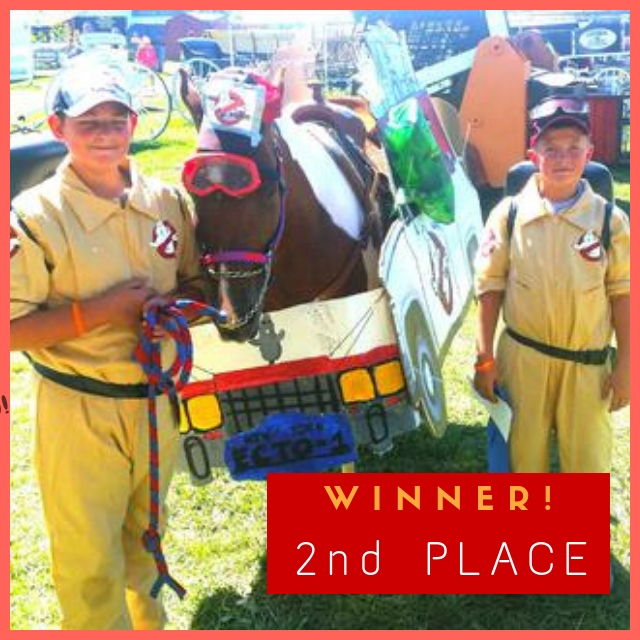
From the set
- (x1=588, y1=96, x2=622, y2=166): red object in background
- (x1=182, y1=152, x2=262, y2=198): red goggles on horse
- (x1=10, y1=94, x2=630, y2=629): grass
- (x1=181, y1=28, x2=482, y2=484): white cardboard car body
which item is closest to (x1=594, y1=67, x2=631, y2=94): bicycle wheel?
(x1=588, y1=96, x2=622, y2=166): red object in background

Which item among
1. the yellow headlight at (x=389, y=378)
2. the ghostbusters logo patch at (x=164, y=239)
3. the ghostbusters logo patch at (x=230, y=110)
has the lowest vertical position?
the yellow headlight at (x=389, y=378)

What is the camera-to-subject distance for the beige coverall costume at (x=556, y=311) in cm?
257

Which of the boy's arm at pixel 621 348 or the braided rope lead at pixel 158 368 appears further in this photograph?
the boy's arm at pixel 621 348

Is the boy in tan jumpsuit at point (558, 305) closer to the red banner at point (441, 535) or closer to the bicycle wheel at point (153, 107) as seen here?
the red banner at point (441, 535)

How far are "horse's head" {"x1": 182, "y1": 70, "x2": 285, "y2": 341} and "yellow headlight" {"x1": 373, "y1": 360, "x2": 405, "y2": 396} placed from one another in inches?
30.7

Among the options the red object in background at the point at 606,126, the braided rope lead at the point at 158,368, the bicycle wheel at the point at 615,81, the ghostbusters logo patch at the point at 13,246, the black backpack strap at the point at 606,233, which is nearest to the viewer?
the ghostbusters logo patch at the point at 13,246

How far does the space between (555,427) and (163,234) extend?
1.49m

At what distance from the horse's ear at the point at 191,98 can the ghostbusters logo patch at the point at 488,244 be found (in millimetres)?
1020

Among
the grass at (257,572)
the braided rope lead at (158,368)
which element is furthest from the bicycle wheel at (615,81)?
the braided rope lead at (158,368)

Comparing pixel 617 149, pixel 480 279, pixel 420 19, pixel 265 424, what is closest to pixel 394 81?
pixel 480 279

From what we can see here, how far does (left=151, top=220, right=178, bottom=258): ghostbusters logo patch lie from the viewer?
219 centimetres

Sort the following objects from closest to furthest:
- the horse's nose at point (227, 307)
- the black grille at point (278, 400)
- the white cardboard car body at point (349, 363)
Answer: the horse's nose at point (227, 307) → the white cardboard car body at point (349, 363) → the black grille at point (278, 400)

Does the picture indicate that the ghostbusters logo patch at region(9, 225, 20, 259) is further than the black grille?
No

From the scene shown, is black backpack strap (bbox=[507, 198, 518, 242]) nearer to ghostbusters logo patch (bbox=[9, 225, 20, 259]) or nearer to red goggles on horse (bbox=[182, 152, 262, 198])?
red goggles on horse (bbox=[182, 152, 262, 198])
